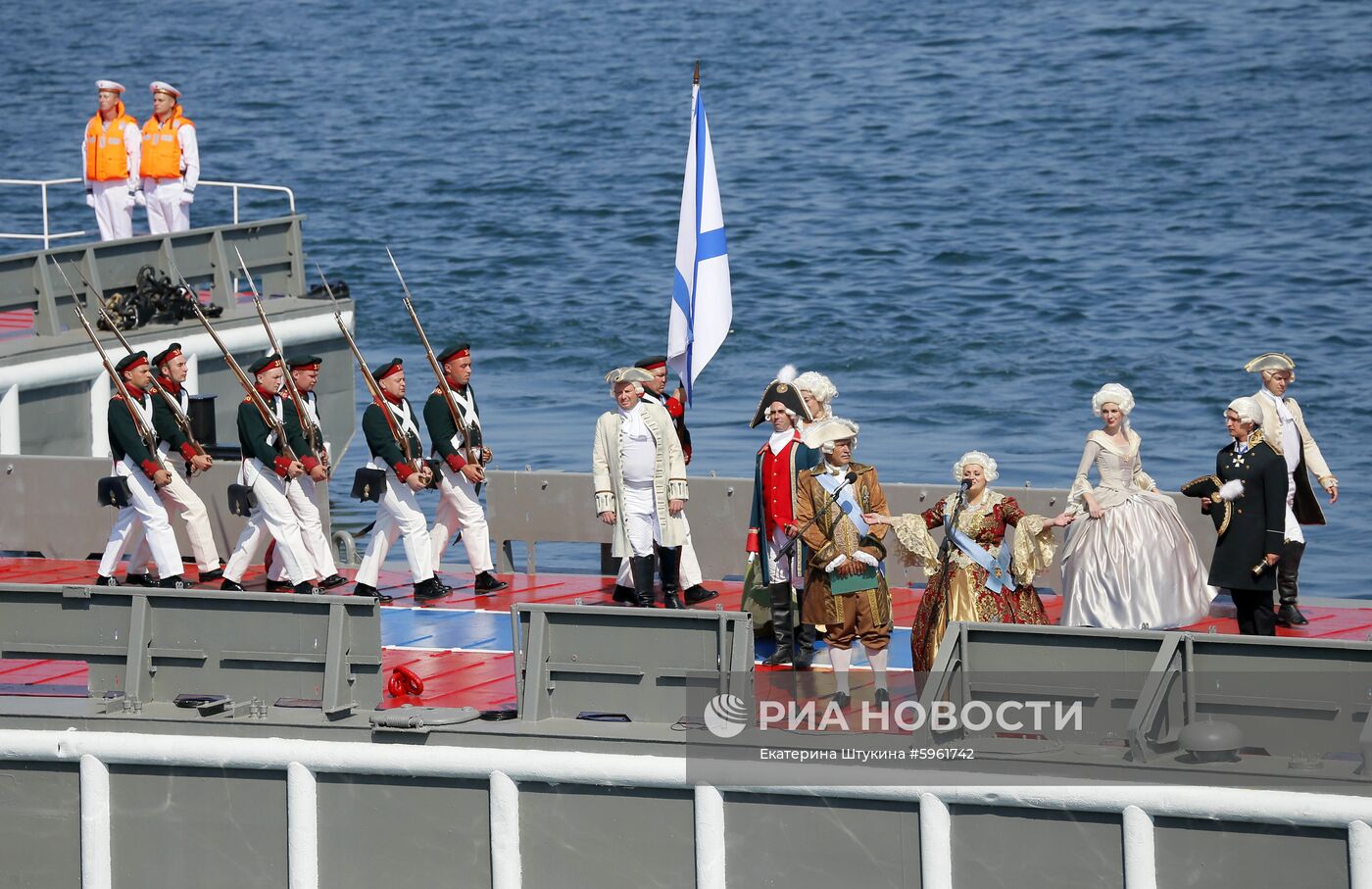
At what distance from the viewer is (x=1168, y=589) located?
528 inches

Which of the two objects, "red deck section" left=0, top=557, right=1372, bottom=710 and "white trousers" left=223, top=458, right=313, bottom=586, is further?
"white trousers" left=223, top=458, right=313, bottom=586

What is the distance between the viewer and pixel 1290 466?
14.0m

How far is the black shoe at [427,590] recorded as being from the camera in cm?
1523

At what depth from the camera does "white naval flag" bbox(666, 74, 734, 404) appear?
14.3m

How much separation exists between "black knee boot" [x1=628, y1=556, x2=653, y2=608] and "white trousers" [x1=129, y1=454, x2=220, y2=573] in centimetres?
309

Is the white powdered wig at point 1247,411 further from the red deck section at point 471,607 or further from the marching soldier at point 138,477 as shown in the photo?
the marching soldier at point 138,477

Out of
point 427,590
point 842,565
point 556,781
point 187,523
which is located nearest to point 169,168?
point 187,523

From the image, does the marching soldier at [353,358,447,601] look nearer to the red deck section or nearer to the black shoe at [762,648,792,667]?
the red deck section

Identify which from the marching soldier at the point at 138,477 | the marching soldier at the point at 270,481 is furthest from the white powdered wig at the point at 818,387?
the marching soldier at the point at 138,477

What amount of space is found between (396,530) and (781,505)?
3.39m

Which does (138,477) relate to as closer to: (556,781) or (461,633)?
(461,633)

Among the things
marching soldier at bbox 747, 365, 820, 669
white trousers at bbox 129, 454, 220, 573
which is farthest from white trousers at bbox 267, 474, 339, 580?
marching soldier at bbox 747, 365, 820, 669

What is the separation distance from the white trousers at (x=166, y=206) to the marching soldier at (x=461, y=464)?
29.3 feet

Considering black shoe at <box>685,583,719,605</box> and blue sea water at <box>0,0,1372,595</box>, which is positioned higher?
blue sea water at <box>0,0,1372,595</box>
